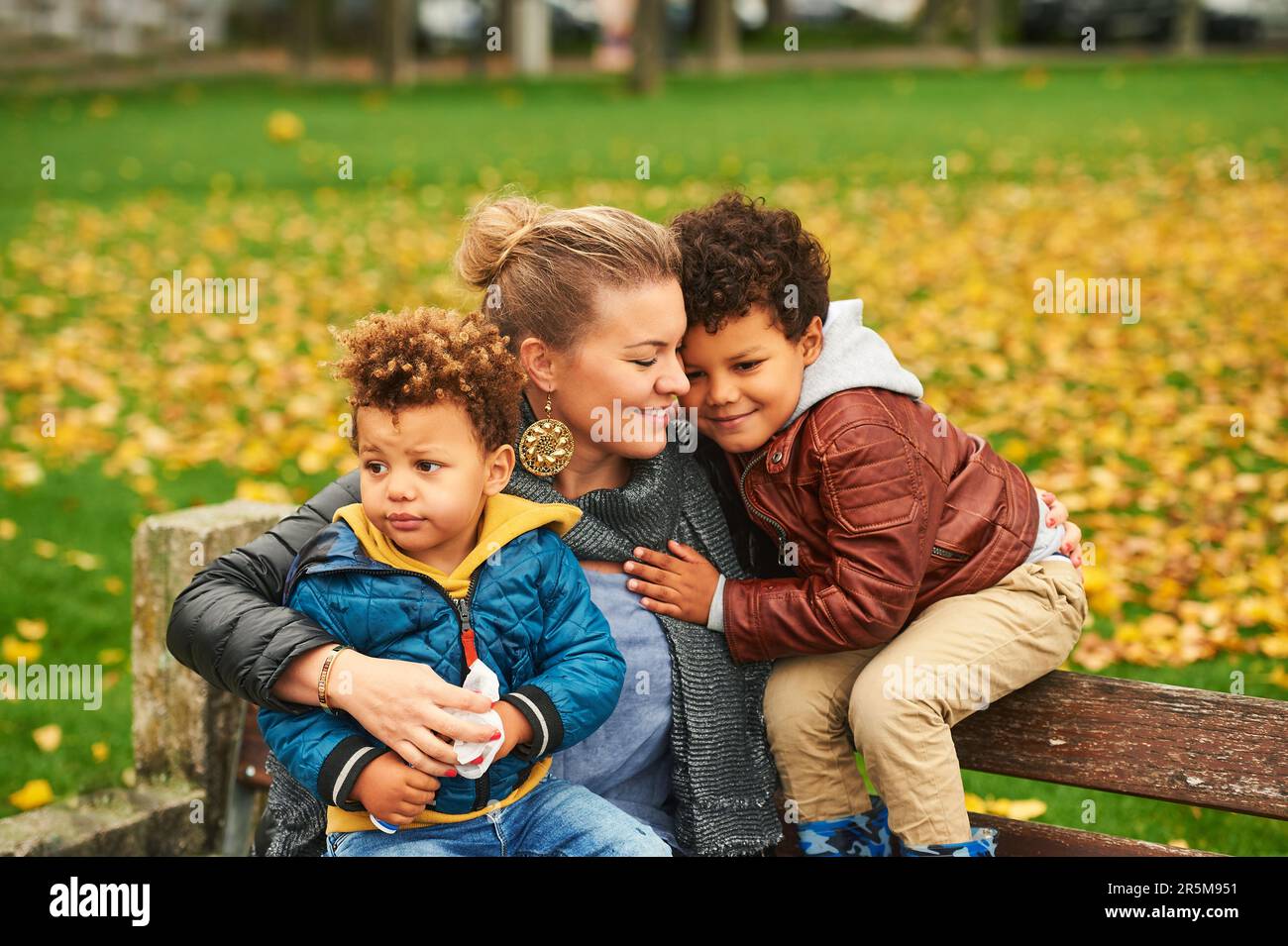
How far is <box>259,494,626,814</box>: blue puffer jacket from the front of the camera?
2.25 meters

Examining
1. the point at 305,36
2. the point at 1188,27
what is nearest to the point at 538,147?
the point at 305,36

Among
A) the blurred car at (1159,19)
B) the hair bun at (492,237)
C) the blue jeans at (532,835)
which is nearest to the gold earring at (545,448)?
the hair bun at (492,237)

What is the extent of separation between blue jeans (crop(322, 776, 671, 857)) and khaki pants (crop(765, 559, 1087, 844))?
33cm

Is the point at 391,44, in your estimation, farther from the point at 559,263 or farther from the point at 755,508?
the point at 755,508

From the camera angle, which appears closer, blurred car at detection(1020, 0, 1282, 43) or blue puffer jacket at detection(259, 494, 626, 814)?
blue puffer jacket at detection(259, 494, 626, 814)

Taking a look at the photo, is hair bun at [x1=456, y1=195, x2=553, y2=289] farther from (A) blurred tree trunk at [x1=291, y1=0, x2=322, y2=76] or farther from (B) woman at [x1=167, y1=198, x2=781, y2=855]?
(A) blurred tree trunk at [x1=291, y1=0, x2=322, y2=76]

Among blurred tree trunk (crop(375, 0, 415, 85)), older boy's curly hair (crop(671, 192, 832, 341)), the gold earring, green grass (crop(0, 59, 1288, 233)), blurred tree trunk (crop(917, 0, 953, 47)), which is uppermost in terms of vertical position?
blurred tree trunk (crop(917, 0, 953, 47))

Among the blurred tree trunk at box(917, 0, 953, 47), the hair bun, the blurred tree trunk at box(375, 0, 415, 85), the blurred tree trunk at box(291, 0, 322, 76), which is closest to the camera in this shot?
the hair bun

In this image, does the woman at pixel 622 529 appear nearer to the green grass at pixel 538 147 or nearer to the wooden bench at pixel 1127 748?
the wooden bench at pixel 1127 748

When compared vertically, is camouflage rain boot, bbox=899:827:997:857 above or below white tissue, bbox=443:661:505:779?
below

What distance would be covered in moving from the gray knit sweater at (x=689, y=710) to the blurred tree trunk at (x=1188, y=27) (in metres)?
30.1

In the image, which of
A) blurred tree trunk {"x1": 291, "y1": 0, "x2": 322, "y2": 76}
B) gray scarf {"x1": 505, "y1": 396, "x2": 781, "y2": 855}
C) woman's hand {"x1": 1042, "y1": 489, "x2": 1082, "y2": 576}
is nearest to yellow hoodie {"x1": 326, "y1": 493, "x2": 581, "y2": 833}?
gray scarf {"x1": 505, "y1": 396, "x2": 781, "y2": 855}

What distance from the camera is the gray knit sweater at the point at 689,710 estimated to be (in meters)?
2.45
